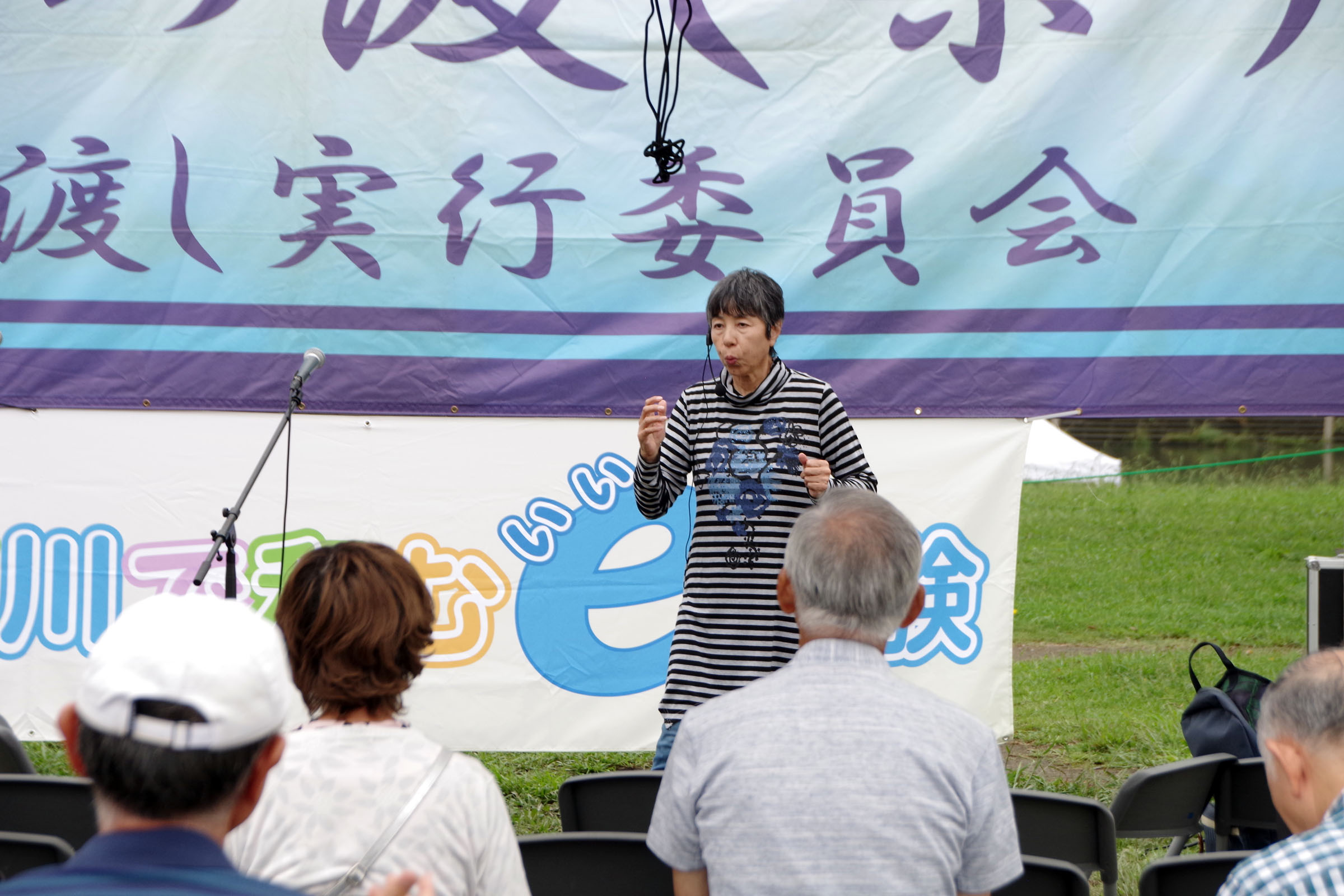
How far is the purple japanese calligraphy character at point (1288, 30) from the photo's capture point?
3256 millimetres

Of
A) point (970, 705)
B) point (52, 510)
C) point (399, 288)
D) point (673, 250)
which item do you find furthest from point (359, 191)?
point (970, 705)

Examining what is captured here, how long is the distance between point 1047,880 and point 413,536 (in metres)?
2.45

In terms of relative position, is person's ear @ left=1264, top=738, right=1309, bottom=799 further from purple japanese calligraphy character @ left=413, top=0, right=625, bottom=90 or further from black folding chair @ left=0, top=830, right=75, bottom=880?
purple japanese calligraphy character @ left=413, top=0, right=625, bottom=90

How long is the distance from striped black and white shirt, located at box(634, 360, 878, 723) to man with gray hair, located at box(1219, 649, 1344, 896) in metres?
1.09

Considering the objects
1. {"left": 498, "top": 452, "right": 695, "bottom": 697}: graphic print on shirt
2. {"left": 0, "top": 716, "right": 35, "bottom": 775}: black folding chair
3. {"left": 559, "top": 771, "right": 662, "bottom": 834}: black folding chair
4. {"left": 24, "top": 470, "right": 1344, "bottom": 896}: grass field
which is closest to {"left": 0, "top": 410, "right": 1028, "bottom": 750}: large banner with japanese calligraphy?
{"left": 498, "top": 452, "right": 695, "bottom": 697}: graphic print on shirt

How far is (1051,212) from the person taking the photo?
3381 millimetres

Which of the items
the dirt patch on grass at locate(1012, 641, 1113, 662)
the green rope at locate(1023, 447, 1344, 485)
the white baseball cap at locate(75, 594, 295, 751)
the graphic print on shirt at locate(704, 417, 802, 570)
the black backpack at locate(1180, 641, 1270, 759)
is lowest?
the dirt patch on grass at locate(1012, 641, 1113, 662)

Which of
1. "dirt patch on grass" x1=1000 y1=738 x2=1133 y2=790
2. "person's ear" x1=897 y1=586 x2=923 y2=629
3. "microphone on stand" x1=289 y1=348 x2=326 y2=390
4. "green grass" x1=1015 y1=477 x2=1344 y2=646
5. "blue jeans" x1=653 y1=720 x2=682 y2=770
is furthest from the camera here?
"green grass" x1=1015 y1=477 x2=1344 y2=646

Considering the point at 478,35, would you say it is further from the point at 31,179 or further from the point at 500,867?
the point at 500,867

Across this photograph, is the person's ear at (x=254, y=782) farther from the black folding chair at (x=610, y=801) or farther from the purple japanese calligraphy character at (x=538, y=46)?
the purple japanese calligraphy character at (x=538, y=46)

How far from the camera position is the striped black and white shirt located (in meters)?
2.34

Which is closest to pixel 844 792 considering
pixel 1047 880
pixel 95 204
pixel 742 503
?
pixel 1047 880

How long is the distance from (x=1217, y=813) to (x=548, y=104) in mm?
2543

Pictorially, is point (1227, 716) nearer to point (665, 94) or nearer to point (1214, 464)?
point (1214, 464)
